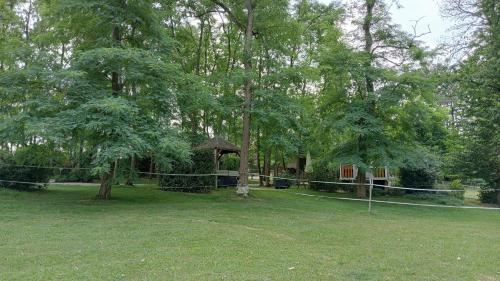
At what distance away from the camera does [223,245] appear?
7.24 meters

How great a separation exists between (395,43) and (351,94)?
3.33 meters

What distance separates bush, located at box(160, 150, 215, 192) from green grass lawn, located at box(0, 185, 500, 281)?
211 inches

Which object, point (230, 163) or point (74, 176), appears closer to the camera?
point (74, 176)

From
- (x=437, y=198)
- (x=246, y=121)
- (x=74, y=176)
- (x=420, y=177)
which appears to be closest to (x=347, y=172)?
(x=420, y=177)

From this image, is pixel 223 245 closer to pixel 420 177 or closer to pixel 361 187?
→ pixel 361 187

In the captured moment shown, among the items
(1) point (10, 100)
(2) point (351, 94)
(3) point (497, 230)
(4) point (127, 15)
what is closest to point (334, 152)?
(2) point (351, 94)

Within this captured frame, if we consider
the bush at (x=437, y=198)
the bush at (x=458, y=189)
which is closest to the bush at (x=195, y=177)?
the bush at (x=437, y=198)

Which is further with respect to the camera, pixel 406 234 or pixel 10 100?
pixel 10 100

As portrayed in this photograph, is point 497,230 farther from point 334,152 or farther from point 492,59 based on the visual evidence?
point 334,152

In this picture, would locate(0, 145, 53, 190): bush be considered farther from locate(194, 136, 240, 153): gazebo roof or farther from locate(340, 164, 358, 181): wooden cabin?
locate(340, 164, 358, 181): wooden cabin

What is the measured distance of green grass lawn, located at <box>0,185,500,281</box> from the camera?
5.45 m

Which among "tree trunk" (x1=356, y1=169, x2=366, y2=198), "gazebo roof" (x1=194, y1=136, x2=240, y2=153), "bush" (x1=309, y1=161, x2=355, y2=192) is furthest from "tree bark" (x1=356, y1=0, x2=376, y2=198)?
"gazebo roof" (x1=194, y1=136, x2=240, y2=153)

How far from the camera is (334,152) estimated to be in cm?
2028

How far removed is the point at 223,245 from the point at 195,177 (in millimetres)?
11863
